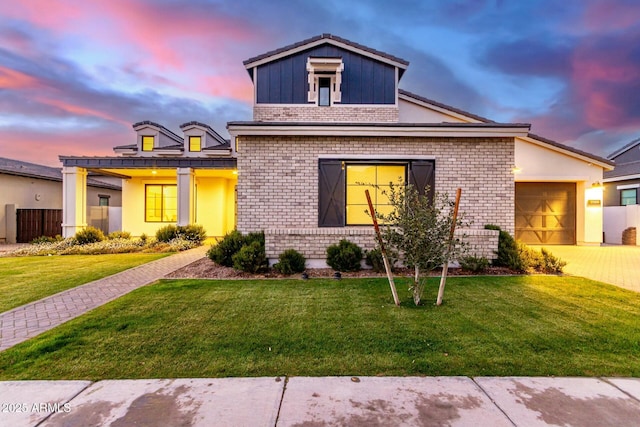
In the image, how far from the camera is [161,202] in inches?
650

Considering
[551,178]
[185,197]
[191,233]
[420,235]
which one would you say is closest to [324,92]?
[185,197]

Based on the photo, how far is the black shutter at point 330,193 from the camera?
8117 millimetres

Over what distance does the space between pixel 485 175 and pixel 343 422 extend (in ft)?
26.2

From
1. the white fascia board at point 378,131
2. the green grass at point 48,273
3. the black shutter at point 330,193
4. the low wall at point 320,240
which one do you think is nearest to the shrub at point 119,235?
the green grass at point 48,273

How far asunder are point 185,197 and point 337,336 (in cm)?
1227

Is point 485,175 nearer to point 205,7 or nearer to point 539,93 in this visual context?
point 205,7

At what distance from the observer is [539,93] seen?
2161cm

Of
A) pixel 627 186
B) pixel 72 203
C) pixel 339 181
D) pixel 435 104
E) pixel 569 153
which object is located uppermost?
pixel 435 104

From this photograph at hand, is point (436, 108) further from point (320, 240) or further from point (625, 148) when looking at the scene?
point (625, 148)

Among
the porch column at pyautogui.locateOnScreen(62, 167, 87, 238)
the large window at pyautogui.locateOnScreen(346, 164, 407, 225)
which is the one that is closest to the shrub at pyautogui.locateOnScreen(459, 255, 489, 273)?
the large window at pyautogui.locateOnScreen(346, 164, 407, 225)

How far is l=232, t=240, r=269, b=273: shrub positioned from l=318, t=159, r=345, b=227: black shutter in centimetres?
193

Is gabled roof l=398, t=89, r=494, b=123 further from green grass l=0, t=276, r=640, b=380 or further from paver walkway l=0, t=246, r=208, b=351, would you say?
paver walkway l=0, t=246, r=208, b=351

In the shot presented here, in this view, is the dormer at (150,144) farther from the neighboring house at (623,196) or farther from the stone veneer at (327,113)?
the neighboring house at (623,196)

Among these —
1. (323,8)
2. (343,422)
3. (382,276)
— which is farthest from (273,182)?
(323,8)
